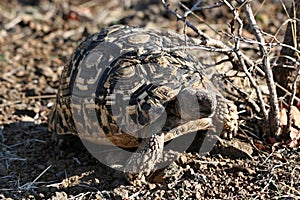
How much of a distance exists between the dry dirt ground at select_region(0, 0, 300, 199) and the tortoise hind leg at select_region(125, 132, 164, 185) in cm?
8

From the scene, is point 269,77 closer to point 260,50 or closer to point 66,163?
point 260,50

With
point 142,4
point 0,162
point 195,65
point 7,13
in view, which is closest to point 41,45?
point 7,13

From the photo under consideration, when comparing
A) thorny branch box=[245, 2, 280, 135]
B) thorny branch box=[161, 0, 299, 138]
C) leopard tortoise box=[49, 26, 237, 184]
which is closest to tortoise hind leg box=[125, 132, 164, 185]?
leopard tortoise box=[49, 26, 237, 184]

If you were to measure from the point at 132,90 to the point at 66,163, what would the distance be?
0.84 m

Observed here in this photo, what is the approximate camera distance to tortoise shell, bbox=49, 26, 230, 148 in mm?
3676

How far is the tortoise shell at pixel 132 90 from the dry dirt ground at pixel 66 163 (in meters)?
0.26

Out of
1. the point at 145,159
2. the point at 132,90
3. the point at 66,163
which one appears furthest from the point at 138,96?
the point at 66,163

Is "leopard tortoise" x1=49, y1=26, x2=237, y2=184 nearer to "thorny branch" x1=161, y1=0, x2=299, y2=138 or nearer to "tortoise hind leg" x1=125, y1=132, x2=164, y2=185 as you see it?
"tortoise hind leg" x1=125, y1=132, x2=164, y2=185

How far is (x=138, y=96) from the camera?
→ 12.3 feet

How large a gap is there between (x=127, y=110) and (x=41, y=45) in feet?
10.4

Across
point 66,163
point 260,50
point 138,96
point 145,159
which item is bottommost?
point 66,163

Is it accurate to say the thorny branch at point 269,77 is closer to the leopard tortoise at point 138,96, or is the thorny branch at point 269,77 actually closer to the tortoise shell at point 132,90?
the leopard tortoise at point 138,96

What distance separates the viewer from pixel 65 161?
13.8 feet

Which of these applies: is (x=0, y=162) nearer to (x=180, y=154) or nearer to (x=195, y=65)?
(x=180, y=154)
